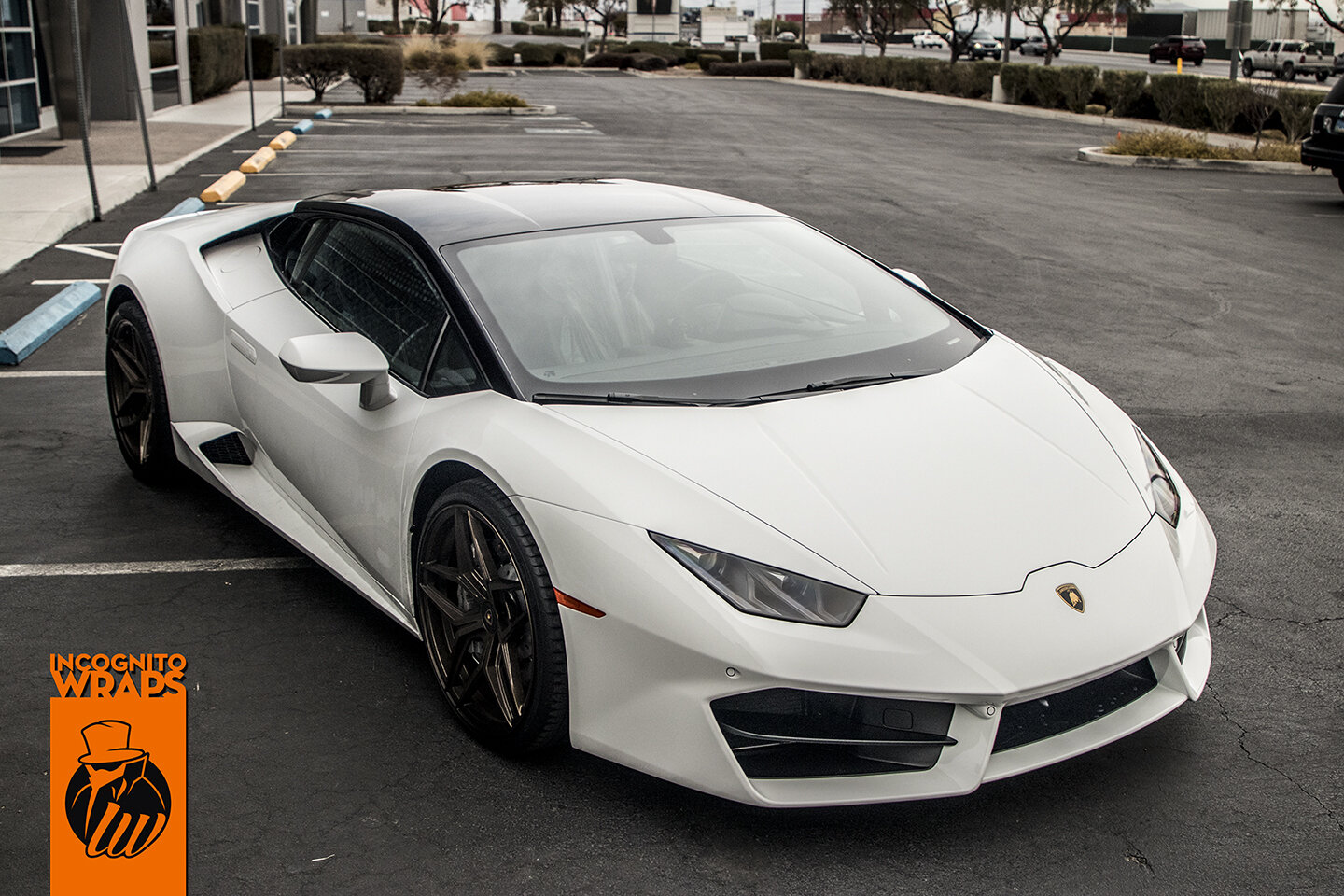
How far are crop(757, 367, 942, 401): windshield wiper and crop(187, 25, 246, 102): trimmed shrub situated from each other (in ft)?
89.2

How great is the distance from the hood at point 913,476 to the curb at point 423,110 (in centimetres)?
2565

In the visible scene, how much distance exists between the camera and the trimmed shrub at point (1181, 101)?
26.6 meters

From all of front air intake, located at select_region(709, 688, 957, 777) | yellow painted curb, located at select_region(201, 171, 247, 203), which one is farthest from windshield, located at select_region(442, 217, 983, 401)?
yellow painted curb, located at select_region(201, 171, 247, 203)

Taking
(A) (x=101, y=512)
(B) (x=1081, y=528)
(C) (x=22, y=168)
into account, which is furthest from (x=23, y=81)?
(B) (x=1081, y=528)

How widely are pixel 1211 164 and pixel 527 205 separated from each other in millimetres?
18201

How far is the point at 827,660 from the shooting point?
270 centimetres

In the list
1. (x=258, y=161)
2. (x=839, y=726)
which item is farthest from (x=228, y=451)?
(x=258, y=161)

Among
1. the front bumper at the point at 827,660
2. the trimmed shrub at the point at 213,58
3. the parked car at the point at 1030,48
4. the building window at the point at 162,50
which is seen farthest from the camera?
the parked car at the point at 1030,48

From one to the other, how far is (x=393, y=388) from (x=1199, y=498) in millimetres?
3304

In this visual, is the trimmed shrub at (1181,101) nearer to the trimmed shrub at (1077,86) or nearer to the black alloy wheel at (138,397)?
the trimmed shrub at (1077,86)

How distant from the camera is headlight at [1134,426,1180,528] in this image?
11.2 ft

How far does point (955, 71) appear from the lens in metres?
38.8

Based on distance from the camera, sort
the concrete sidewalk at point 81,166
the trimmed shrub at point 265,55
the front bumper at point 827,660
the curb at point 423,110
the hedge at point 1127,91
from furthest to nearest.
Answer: the trimmed shrub at point 265,55
the curb at point 423,110
the hedge at point 1127,91
the concrete sidewalk at point 81,166
the front bumper at point 827,660

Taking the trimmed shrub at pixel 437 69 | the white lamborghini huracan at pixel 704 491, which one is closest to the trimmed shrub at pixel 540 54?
the trimmed shrub at pixel 437 69
